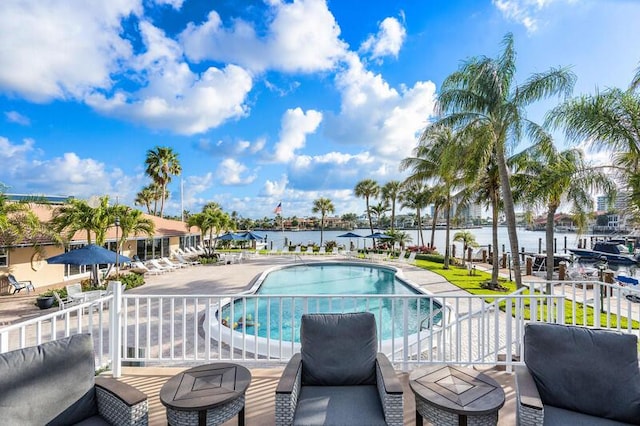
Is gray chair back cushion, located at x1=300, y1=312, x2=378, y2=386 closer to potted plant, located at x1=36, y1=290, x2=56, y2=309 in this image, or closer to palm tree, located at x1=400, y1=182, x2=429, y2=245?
potted plant, located at x1=36, y1=290, x2=56, y2=309

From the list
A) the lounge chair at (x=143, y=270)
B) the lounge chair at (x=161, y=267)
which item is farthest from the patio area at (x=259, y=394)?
the lounge chair at (x=161, y=267)

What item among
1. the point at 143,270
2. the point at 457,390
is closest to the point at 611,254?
the point at 457,390

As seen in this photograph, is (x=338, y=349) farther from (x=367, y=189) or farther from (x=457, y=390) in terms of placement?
(x=367, y=189)

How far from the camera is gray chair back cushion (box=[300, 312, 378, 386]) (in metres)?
2.77

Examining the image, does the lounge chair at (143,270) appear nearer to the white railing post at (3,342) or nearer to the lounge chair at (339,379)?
the white railing post at (3,342)

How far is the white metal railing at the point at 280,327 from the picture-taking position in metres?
3.62

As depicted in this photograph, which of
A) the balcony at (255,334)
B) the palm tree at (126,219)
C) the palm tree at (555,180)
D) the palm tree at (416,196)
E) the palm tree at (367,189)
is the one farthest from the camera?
the palm tree at (367,189)

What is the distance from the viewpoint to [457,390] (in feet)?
7.82

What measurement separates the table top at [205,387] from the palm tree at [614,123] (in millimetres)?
7471

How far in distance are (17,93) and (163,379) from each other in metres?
17.1

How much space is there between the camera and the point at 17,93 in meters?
13.4

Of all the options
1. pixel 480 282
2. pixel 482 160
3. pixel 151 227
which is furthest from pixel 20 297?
pixel 480 282

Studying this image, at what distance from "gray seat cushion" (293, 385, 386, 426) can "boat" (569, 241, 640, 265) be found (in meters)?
25.9

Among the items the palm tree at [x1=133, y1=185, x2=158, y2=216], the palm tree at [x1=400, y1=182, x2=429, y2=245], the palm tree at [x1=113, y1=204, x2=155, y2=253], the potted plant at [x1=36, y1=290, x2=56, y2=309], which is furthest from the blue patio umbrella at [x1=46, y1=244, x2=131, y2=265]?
the palm tree at [x1=133, y1=185, x2=158, y2=216]
